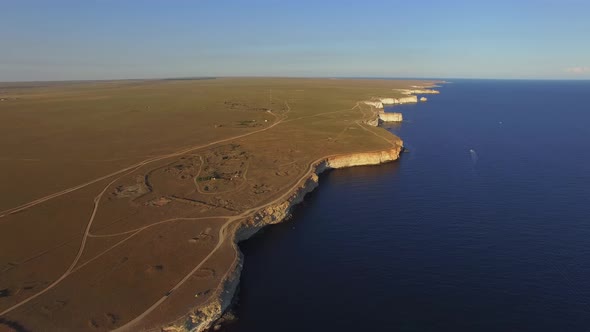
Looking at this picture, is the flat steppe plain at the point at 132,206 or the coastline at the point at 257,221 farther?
the flat steppe plain at the point at 132,206

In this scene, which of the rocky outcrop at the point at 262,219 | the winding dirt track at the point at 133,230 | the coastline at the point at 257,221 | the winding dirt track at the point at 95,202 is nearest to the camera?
the coastline at the point at 257,221

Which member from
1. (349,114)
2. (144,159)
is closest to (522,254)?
(144,159)

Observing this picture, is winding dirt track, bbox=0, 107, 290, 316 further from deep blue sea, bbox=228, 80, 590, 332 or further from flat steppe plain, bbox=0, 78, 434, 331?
deep blue sea, bbox=228, 80, 590, 332

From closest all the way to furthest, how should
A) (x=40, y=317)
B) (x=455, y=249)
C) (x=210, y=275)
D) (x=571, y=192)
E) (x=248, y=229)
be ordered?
(x=40, y=317) < (x=210, y=275) < (x=455, y=249) < (x=248, y=229) < (x=571, y=192)

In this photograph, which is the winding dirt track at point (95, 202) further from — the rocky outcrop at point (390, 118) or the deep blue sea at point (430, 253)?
the rocky outcrop at point (390, 118)

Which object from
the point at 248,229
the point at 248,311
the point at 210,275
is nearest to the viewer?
the point at 248,311

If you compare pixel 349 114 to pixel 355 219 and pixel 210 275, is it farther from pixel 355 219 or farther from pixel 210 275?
pixel 210 275

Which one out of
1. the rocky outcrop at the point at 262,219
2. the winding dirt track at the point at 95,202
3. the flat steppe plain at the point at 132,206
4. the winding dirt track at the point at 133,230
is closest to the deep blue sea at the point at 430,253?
the rocky outcrop at the point at 262,219
